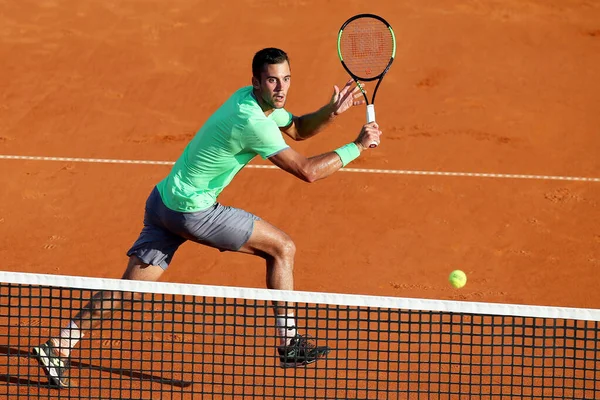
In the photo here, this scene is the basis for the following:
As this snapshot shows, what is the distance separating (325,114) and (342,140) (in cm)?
388

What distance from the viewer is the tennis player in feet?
17.7

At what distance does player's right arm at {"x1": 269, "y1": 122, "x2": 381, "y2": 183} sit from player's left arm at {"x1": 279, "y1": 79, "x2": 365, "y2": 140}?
40cm

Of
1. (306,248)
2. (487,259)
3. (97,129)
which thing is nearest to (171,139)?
(97,129)

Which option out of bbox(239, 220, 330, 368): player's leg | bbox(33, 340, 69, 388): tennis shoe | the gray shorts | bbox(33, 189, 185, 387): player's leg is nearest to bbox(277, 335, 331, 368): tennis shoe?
bbox(239, 220, 330, 368): player's leg

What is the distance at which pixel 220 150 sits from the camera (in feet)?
17.9

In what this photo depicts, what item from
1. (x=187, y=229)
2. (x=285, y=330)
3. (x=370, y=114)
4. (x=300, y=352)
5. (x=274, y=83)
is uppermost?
(x=274, y=83)

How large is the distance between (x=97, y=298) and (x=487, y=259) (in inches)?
136

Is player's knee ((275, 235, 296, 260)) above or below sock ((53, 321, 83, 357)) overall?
above

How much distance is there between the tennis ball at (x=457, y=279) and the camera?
743 centimetres

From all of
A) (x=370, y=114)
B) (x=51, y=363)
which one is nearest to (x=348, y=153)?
(x=370, y=114)

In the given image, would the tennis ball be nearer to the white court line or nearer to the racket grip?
the white court line

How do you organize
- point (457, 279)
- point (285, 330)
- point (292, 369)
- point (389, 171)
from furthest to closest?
point (389, 171) → point (457, 279) → point (292, 369) → point (285, 330)

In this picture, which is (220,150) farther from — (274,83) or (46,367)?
(46,367)

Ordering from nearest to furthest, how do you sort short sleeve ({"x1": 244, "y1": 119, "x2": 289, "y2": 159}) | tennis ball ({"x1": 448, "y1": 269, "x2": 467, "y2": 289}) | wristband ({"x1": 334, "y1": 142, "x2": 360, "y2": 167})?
short sleeve ({"x1": 244, "y1": 119, "x2": 289, "y2": 159}), wristband ({"x1": 334, "y1": 142, "x2": 360, "y2": 167}), tennis ball ({"x1": 448, "y1": 269, "x2": 467, "y2": 289})
